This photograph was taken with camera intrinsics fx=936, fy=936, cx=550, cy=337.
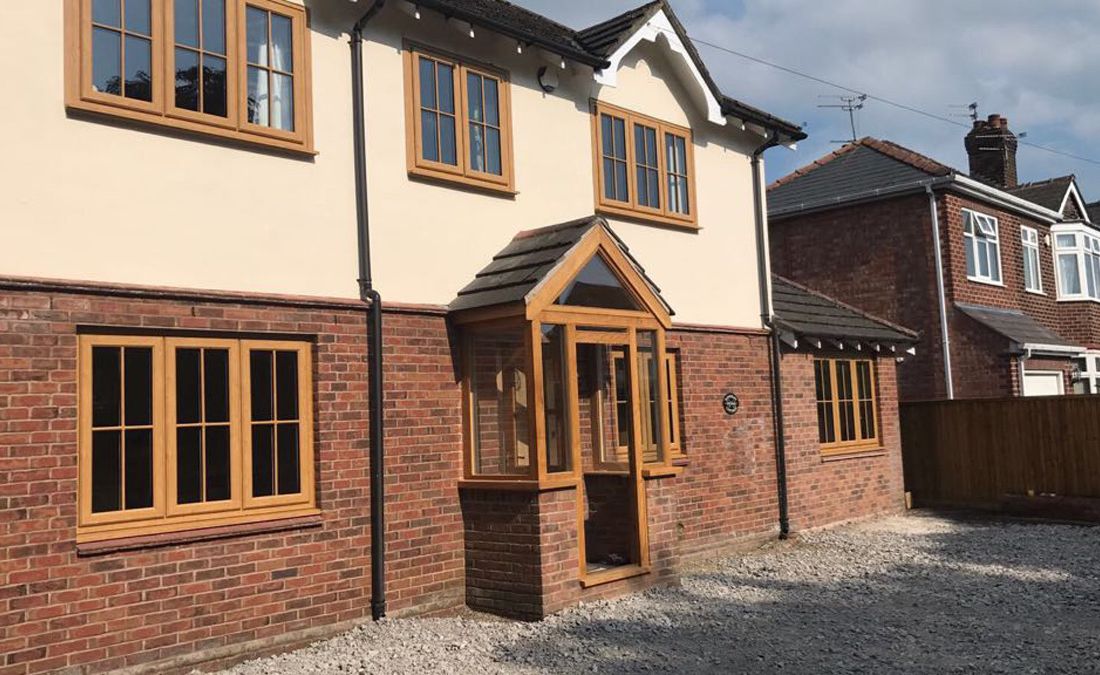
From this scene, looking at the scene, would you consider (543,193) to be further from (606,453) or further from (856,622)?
(856,622)

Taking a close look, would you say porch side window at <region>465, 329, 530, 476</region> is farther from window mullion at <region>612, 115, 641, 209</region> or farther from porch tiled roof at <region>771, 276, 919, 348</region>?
porch tiled roof at <region>771, 276, 919, 348</region>

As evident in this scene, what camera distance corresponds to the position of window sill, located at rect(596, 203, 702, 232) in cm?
1074

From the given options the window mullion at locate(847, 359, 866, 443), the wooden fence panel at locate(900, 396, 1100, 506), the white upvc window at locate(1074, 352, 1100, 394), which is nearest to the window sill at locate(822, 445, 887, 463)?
the window mullion at locate(847, 359, 866, 443)

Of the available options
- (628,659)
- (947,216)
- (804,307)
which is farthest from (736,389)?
(947,216)

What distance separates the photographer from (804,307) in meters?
14.0

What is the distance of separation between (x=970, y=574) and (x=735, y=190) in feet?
18.4

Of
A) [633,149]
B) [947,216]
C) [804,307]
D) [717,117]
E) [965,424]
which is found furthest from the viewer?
[947,216]

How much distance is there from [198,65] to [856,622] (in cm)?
717

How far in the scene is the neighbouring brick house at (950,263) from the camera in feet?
61.1

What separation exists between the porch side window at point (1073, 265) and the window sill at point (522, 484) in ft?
62.3

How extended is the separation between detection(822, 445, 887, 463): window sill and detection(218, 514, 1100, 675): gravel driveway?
7.86ft

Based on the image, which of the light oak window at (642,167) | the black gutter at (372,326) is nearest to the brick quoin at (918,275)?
the light oak window at (642,167)

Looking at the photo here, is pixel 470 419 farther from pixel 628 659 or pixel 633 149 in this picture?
pixel 633 149

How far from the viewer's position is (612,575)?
8883mm
